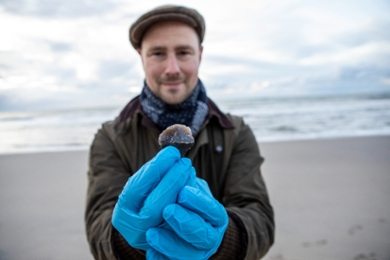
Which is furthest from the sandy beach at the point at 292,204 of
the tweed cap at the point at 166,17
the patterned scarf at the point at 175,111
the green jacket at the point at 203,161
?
the tweed cap at the point at 166,17

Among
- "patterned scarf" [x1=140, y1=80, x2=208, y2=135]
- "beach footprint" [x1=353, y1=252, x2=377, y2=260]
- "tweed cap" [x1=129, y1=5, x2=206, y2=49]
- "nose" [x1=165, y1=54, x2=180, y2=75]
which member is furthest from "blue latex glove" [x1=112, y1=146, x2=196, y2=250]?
"beach footprint" [x1=353, y1=252, x2=377, y2=260]

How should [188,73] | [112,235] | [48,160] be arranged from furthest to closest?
[48,160] < [188,73] < [112,235]

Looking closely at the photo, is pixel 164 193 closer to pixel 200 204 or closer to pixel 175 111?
pixel 200 204

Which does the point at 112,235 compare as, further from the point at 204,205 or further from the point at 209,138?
the point at 209,138

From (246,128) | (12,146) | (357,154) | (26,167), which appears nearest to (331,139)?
(357,154)

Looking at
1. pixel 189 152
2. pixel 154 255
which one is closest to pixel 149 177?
pixel 154 255

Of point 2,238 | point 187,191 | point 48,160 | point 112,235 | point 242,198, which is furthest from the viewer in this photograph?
point 48,160

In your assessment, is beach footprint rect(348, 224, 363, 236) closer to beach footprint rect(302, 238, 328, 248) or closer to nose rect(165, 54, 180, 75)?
beach footprint rect(302, 238, 328, 248)
